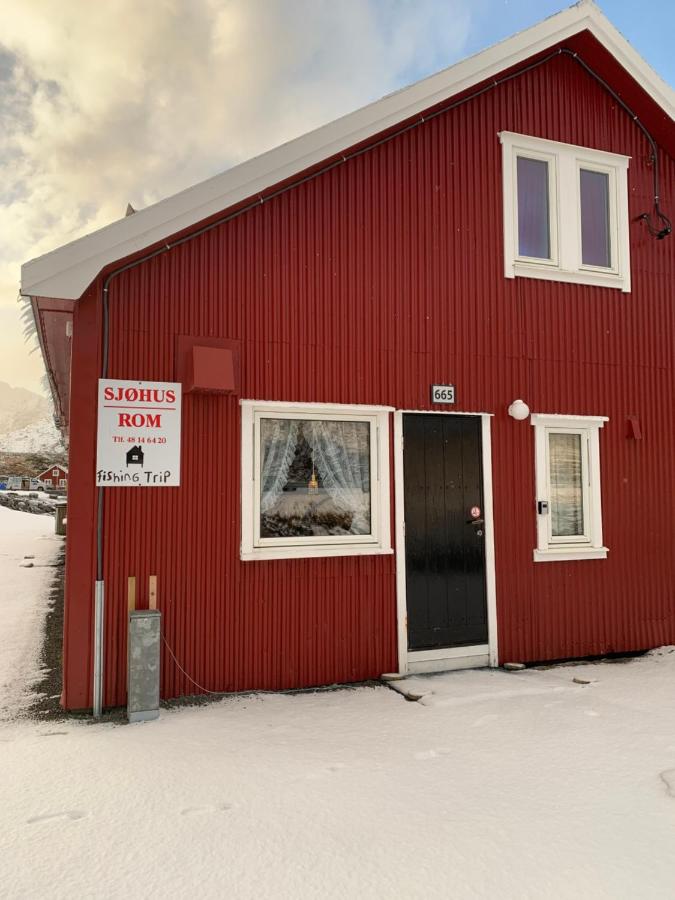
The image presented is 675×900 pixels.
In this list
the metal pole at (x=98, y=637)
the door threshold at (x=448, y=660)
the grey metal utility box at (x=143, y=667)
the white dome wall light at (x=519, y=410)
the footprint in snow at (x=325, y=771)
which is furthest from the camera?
the white dome wall light at (x=519, y=410)

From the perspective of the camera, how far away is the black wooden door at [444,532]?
19.5ft

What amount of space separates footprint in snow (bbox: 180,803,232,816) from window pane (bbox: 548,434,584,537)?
171 inches

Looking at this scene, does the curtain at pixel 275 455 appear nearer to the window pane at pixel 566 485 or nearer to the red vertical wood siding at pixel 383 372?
the red vertical wood siding at pixel 383 372

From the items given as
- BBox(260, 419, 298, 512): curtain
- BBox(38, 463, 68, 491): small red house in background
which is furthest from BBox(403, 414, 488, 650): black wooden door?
BBox(38, 463, 68, 491): small red house in background

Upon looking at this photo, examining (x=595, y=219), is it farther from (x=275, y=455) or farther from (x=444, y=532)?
(x=275, y=455)

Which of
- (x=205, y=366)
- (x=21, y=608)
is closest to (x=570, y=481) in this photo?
(x=205, y=366)

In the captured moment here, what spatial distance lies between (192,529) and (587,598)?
13.1 ft

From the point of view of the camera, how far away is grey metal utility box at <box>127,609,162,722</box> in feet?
14.8

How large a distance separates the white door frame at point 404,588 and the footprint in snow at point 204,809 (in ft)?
8.74

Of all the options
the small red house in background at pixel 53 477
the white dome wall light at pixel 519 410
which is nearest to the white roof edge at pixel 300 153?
the white dome wall light at pixel 519 410

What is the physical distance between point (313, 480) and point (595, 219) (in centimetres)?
427

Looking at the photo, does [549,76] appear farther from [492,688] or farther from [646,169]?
[492,688]

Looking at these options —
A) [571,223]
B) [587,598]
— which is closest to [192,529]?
[587,598]

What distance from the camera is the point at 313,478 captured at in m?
5.70
